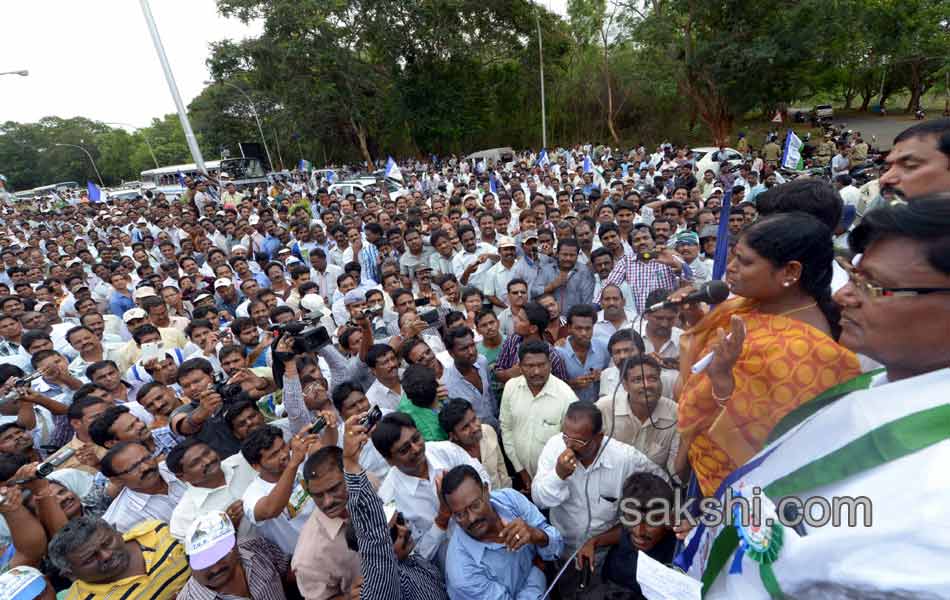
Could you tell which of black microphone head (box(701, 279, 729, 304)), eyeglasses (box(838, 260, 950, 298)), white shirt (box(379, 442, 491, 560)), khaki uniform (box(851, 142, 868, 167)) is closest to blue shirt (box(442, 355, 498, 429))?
white shirt (box(379, 442, 491, 560))

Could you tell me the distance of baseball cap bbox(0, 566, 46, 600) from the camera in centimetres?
210

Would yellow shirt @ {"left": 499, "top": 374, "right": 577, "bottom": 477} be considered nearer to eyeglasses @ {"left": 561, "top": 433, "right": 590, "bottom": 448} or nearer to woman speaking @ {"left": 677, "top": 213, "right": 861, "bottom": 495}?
eyeglasses @ {"left": 561, "top": 433, "right": 590, "bottom": 448}

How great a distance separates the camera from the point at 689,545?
1704mm

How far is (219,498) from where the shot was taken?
2.82 meters

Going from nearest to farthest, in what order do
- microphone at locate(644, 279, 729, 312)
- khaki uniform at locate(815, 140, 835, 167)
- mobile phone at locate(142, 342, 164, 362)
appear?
microphone at locate(644, 279, 729, 312) → mobile phone at locate(142, 342, 164, 362) → khaki uniform at locate(815, 140, 835, 167)

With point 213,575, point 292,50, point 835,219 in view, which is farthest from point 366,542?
point 292,50

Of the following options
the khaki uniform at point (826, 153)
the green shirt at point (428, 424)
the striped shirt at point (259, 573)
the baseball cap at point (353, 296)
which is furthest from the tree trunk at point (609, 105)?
the striped shirt at point (259, 573)

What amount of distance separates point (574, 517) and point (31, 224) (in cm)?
2269

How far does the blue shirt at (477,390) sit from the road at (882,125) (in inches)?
928

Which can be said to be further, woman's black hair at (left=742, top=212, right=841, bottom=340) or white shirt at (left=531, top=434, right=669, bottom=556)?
white shirt at (left=531, top=434, right=669, bottom=556)

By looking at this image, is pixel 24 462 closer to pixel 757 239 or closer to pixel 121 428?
pixel 121 428

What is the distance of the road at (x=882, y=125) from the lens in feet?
71.2

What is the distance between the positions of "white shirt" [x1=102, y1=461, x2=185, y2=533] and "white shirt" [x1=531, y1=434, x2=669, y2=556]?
2.23 metres

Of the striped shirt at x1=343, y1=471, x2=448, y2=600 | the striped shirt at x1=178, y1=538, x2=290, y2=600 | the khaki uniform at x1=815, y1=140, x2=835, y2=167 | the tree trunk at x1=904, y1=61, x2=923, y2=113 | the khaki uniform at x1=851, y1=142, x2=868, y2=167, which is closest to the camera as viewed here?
the striped shirt at x1=343, y1=471, x2=448, y2=600
